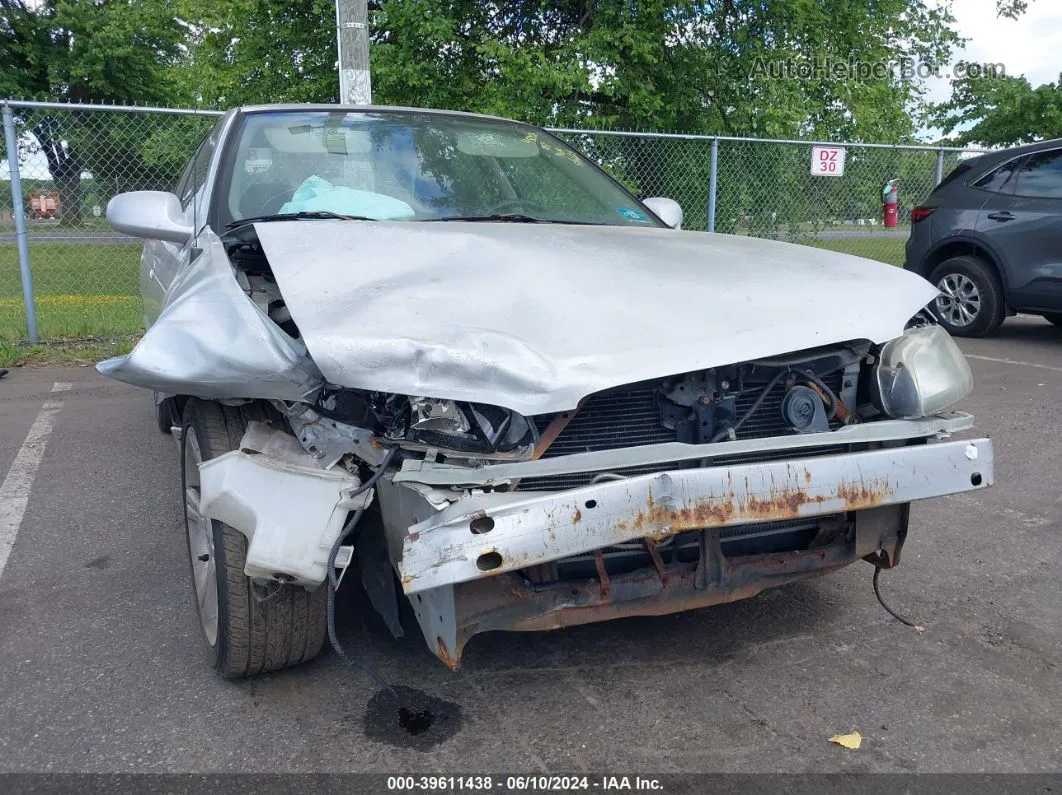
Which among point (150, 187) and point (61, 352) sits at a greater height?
point (150, 187)

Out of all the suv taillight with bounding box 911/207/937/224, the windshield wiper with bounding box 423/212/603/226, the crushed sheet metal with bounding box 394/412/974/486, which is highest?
the windshield wiper with bounding box 423/212/603/226

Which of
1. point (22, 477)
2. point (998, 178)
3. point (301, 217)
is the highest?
point (998, 178)

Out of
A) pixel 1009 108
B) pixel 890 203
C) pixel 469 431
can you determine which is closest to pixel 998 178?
pixel 890 203

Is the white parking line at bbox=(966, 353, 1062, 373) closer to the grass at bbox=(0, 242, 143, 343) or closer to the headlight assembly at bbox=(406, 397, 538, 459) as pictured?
the headlight assembly at bbox=(406, 397, 538, 459)

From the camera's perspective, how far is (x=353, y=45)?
677 centimetres

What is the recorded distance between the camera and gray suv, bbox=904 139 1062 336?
A: 24.3ft

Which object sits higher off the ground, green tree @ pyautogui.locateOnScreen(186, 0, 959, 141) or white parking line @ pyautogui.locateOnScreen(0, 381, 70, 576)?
green tree @ pyautogui.locateOnScreen(186, 0, 959, 141)

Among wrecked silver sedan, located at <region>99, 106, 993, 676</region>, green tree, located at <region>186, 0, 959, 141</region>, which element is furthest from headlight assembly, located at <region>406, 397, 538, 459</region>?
green tree, located at <region>186, 0, 959, 141</region>

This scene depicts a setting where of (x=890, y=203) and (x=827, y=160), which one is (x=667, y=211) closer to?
(x=827, y=160)

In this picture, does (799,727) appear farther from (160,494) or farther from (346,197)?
(160,494)

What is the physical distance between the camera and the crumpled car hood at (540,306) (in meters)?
2.09

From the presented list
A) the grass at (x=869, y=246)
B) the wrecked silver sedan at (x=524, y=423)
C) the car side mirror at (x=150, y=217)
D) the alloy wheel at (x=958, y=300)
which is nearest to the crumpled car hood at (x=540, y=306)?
the wrecked silver sedan at (x=524, y=423)

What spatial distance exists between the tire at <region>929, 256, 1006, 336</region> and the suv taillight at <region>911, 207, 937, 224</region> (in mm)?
472

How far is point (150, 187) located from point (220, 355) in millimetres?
8288
